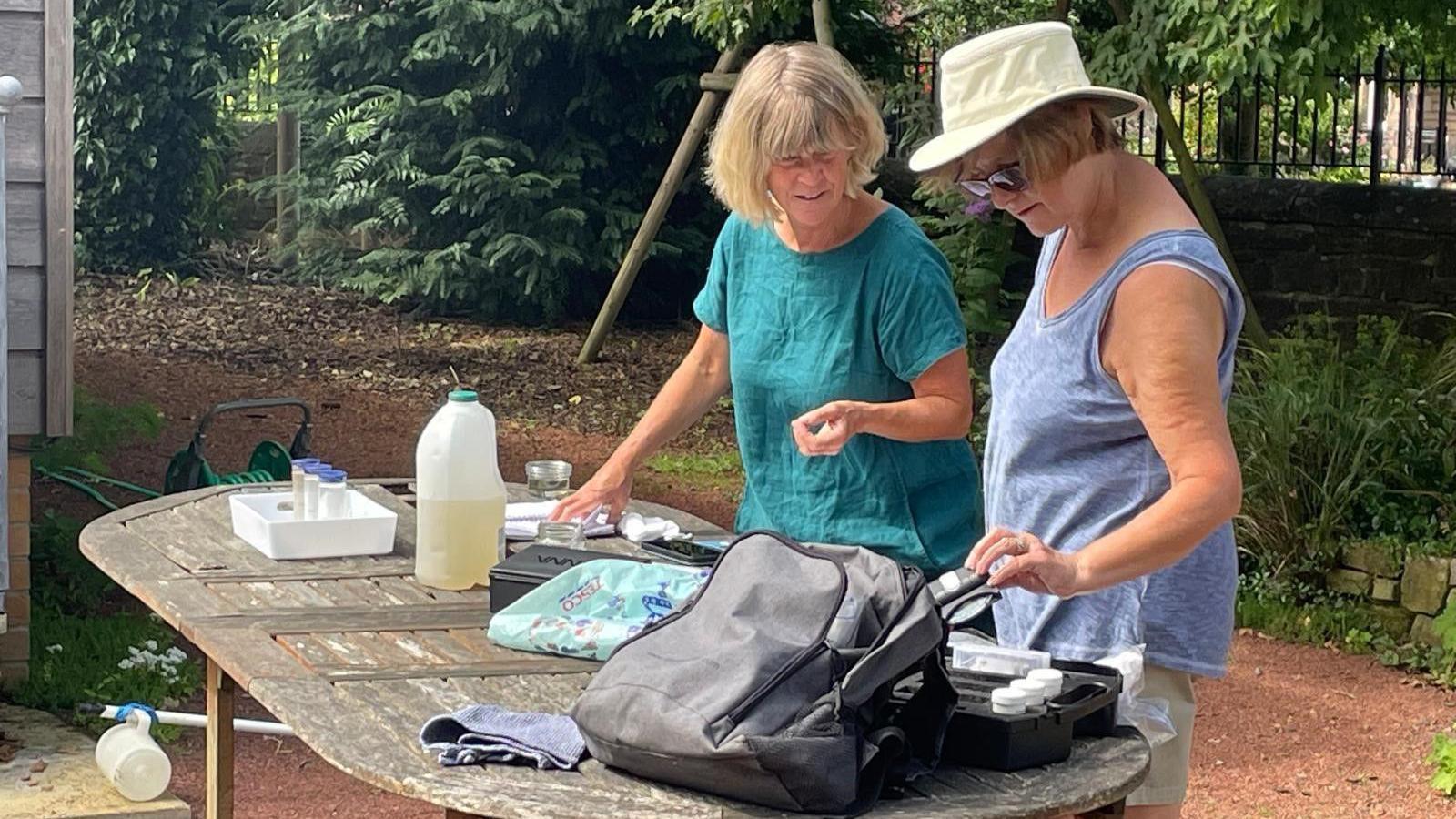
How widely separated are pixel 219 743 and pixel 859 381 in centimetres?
140

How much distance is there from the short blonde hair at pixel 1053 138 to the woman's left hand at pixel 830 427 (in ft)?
1.83

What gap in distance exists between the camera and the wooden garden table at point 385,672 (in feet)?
6.64

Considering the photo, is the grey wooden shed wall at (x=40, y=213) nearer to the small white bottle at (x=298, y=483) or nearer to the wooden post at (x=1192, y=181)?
the small white bottle at (x=298, y=483)

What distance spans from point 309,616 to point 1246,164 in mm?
9234

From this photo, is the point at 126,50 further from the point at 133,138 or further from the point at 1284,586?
the point at 1284,586

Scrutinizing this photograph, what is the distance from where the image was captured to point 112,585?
21.5 feet

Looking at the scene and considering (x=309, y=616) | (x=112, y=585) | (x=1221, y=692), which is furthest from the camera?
(x=112, y=585)

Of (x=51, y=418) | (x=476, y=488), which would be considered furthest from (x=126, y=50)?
(x=476, y=488)

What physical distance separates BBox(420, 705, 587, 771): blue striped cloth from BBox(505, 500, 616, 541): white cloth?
1.06m

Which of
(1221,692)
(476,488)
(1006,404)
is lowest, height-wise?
(1221,692)

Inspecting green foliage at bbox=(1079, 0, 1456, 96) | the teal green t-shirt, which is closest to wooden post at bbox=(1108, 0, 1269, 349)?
green foliage at bbox=(1079, 0, 1456, 96)

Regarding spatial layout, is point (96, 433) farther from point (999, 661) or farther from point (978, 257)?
point (999, 661)

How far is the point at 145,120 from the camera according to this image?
13.9 metres

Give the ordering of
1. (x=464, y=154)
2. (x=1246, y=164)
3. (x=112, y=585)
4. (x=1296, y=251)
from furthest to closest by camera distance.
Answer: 1. (x=464, y=154)
2. (x=1246, y=164)
3. (x=1296, y=251)
4. (x=112, y=585)
